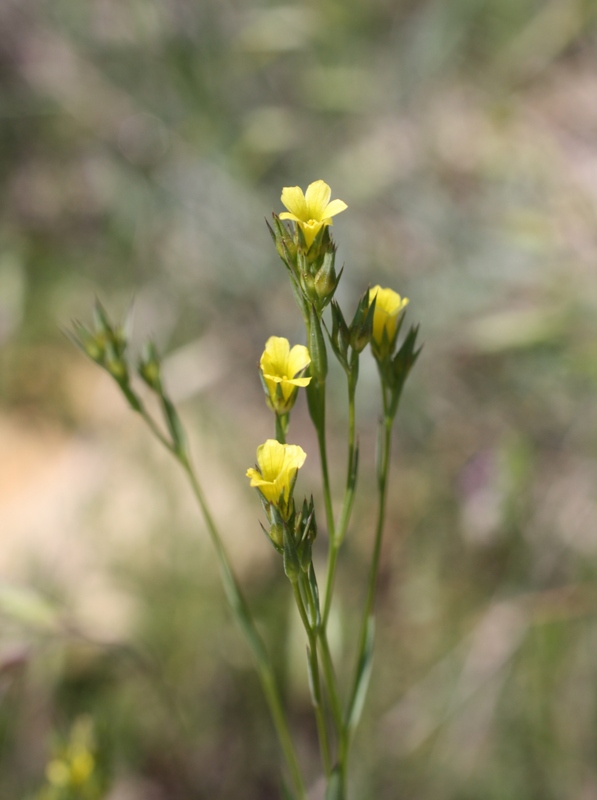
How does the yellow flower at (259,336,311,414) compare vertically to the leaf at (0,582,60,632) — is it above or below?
above

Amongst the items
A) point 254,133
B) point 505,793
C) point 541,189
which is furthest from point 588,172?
point 505,793

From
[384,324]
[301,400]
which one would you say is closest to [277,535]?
[384,324]

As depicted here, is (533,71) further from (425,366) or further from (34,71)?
(34,71)

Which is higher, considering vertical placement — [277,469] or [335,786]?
[277,469]

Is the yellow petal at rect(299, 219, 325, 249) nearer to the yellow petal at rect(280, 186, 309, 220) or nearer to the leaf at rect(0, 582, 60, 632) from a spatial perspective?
the yellow petal at rect(280, 186, 309, 220)

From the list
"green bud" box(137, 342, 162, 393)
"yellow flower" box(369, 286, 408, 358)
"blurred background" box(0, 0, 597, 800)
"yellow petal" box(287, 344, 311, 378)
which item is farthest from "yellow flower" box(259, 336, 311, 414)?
"blurred background" box(0, 0, 597, 800)

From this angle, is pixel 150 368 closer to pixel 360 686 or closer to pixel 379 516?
pixel 379 516
